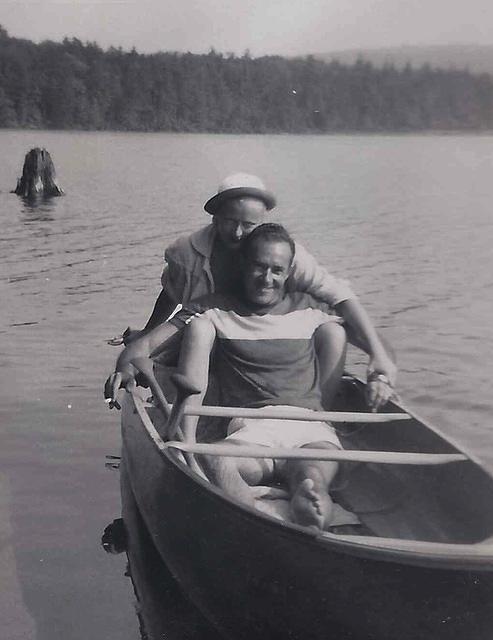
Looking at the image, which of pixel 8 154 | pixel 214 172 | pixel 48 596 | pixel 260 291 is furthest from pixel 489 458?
pixel 8 154

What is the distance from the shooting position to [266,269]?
116 inches

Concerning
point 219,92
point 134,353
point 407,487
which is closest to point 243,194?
point 134,353

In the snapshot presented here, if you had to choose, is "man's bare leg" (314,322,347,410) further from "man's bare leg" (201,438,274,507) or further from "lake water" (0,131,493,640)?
"lake water" (0,131,493,640)

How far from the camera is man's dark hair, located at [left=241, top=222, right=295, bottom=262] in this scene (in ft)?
9.69

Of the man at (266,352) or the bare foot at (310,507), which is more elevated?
the man at (266,352)

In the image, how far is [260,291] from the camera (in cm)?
301

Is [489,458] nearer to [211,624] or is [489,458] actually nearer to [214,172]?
[211,624]

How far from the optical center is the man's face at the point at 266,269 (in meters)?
2.94

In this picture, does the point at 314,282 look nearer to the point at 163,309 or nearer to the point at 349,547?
the point at 163,309

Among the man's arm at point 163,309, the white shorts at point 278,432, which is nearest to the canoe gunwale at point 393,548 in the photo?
the white shorts at point 278,432

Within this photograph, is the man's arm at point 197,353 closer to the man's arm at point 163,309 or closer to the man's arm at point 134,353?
the man's arm at point 134,353

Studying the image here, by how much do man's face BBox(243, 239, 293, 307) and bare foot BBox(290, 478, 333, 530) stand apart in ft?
2.35

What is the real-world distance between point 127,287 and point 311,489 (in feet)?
18.2

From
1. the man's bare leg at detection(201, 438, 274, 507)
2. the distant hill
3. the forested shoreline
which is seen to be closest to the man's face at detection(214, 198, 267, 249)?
the man's bare leg at detection(201, 438, 274, 507)
